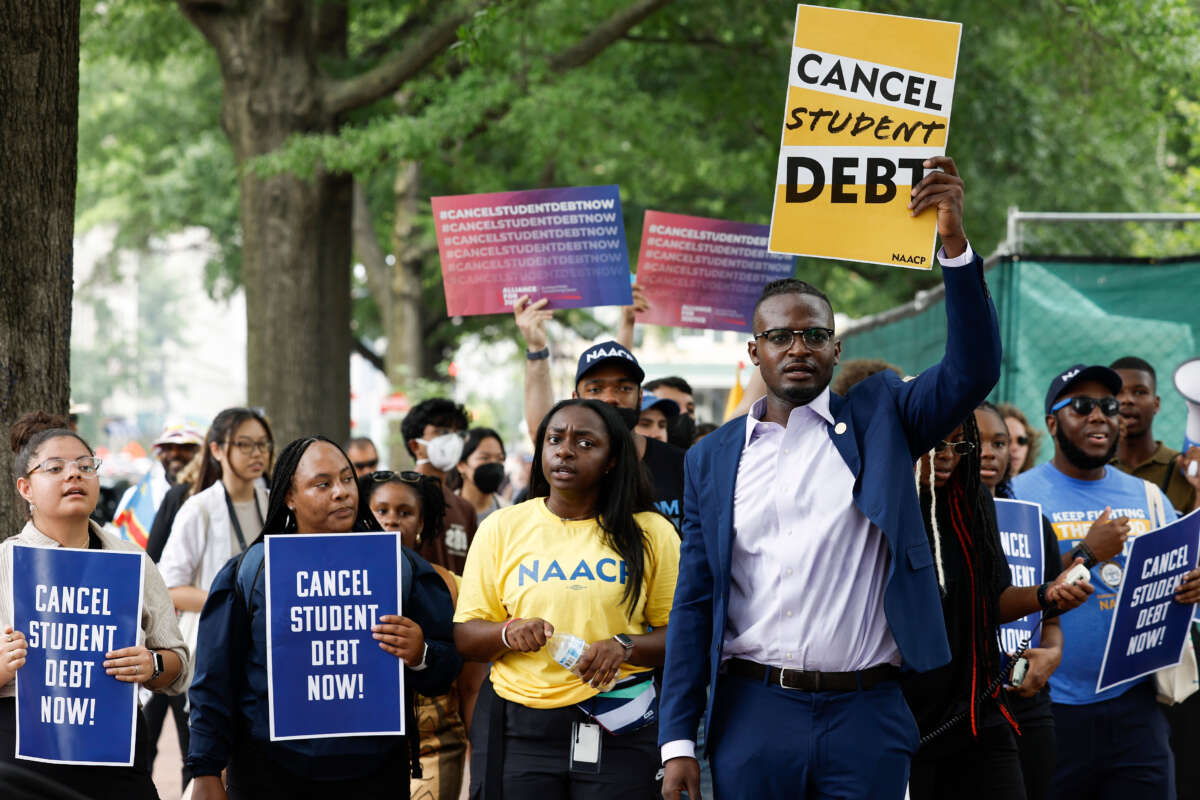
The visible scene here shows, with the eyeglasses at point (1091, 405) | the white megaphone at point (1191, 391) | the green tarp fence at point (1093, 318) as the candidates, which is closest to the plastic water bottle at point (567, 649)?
the eyeglasses at point (1091, 405)

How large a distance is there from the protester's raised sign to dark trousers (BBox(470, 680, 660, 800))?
3279 millimetres

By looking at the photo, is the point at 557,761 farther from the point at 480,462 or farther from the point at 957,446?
the point at 480,462

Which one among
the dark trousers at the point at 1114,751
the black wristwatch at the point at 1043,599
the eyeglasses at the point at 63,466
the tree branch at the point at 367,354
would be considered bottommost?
the tree branch at the point at 367,354

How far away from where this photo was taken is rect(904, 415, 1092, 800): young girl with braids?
466 centimetres

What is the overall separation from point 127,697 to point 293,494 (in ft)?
2.70

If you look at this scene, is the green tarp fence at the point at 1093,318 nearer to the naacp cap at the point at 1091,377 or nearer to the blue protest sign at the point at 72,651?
the naacp cap at the point at 1091,377

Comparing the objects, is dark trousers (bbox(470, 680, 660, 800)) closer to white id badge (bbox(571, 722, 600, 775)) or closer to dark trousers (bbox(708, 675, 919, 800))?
white id badge (bbox(571, 722, 600, 775))

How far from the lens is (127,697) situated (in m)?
4.57

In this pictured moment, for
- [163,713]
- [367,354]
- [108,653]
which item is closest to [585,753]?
[108,653]

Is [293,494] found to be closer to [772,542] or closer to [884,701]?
[772,542]

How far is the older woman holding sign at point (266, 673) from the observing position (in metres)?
4.49

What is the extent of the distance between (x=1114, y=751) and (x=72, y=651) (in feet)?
12.6

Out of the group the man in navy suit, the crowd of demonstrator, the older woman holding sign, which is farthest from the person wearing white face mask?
the man in navy suit

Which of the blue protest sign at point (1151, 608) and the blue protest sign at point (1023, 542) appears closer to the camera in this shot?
the blue protest sign at point (1151, 608)
